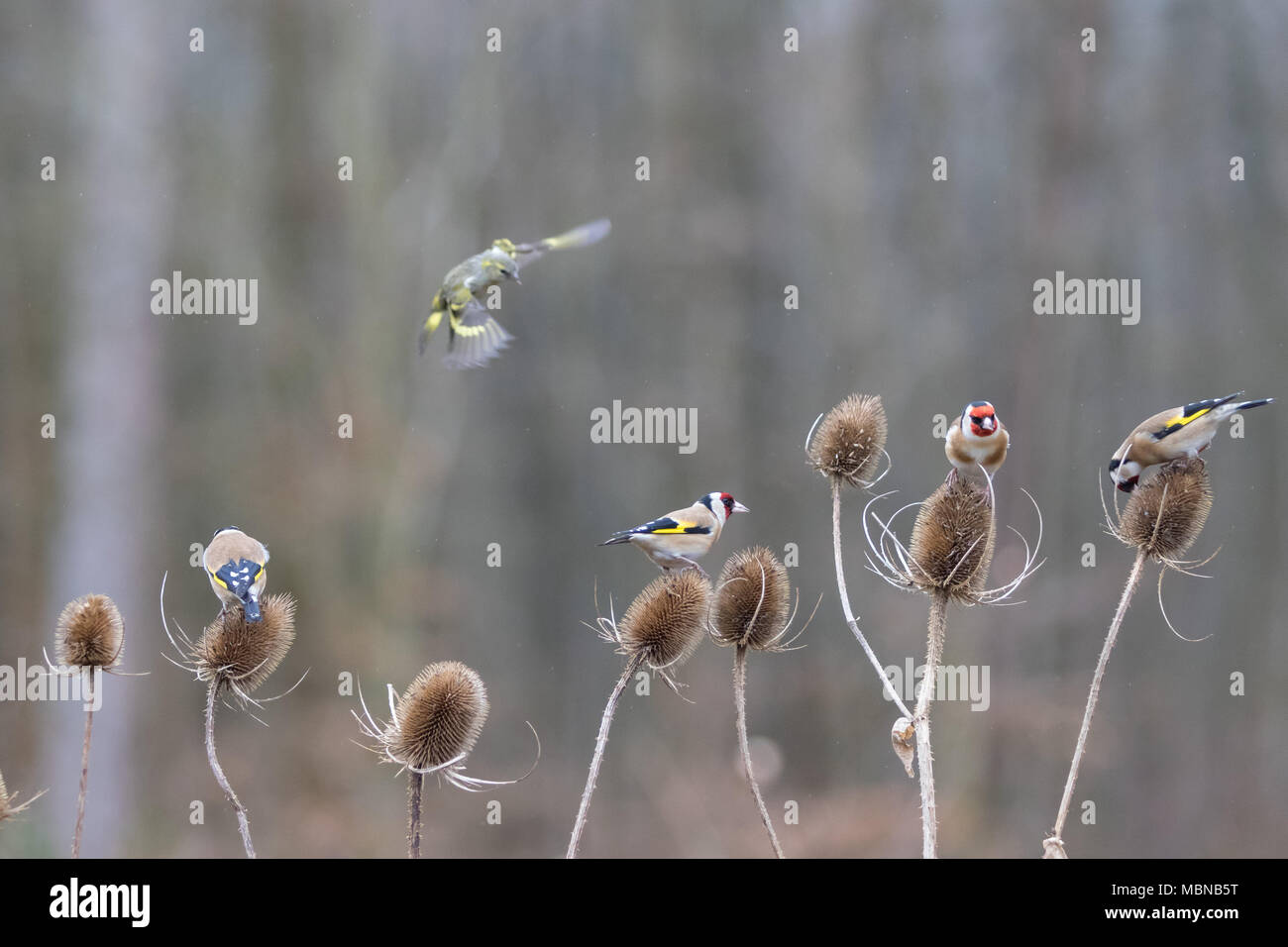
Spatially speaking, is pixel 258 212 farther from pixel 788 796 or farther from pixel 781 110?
pixel 788 796

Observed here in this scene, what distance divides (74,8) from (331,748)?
1160 cm

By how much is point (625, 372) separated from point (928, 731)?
45.5 feet

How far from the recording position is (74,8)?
1453 centimetres

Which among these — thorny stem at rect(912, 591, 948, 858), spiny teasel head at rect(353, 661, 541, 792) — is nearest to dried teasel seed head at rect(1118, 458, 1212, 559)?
thorny stem at rect(912, 591, 948, 858)

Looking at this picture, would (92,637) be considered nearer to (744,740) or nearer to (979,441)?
(744,740)

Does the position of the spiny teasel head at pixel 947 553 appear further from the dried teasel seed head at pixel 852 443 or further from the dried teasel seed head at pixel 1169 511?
the dried teasel seed head at pixel 1169 511

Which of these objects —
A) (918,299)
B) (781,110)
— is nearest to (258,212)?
(781,110)

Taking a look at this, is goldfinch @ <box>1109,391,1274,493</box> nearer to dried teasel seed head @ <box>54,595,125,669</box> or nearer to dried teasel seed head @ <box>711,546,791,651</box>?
dried teasel seed head @ <box>711,546,791,651</box>

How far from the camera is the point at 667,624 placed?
15.4 feet

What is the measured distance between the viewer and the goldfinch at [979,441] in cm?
485

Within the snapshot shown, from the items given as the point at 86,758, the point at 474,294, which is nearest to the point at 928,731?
the point at 86,758

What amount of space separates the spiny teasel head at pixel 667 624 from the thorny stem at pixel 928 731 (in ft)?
3.00

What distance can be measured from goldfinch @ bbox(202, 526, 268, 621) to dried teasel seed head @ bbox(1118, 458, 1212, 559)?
147 inches

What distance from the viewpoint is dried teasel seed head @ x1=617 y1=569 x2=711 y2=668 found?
465 centimetres
